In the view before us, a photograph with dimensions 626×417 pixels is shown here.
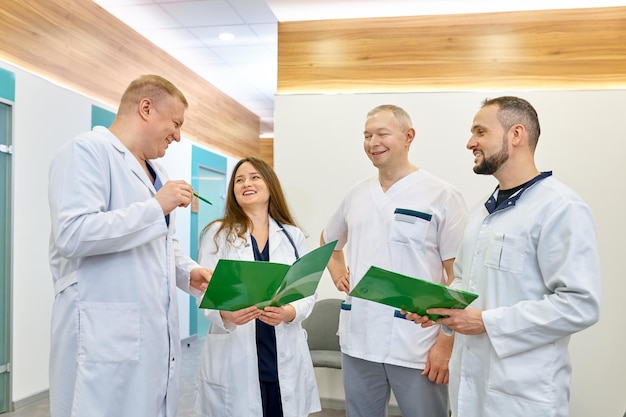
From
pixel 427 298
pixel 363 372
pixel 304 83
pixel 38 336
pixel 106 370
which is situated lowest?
pixel 38 336

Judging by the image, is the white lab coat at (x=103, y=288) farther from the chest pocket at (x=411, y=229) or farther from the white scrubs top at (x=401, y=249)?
the chest pocket at (x=411, y=229)

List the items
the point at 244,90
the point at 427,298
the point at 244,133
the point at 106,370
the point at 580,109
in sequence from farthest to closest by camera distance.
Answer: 1. the point at 244,133
2. the point at 244,90
3. the point at 580,109
4. the point at 106,370
5. the point at 427,298

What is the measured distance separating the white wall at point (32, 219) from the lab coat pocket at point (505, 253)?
3.35 m

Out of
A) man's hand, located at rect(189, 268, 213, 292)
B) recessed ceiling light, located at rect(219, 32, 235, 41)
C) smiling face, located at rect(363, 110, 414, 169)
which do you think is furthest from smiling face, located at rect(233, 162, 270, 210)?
recessed ceiling light, located at rect(219, 32, 235, 41)

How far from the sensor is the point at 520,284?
1707mm

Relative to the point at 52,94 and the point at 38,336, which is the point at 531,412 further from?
the point at 52,94

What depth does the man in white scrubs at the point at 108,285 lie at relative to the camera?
1.69 metres

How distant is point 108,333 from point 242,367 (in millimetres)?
595

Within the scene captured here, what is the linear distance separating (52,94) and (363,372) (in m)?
3.27

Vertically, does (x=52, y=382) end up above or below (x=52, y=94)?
below

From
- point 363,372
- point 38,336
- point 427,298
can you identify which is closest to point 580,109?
point 363,372

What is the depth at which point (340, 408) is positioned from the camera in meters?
4.22

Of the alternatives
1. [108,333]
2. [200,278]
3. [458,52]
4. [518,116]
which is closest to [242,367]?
[200,278]

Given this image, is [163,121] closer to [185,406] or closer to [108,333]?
[108,333]
